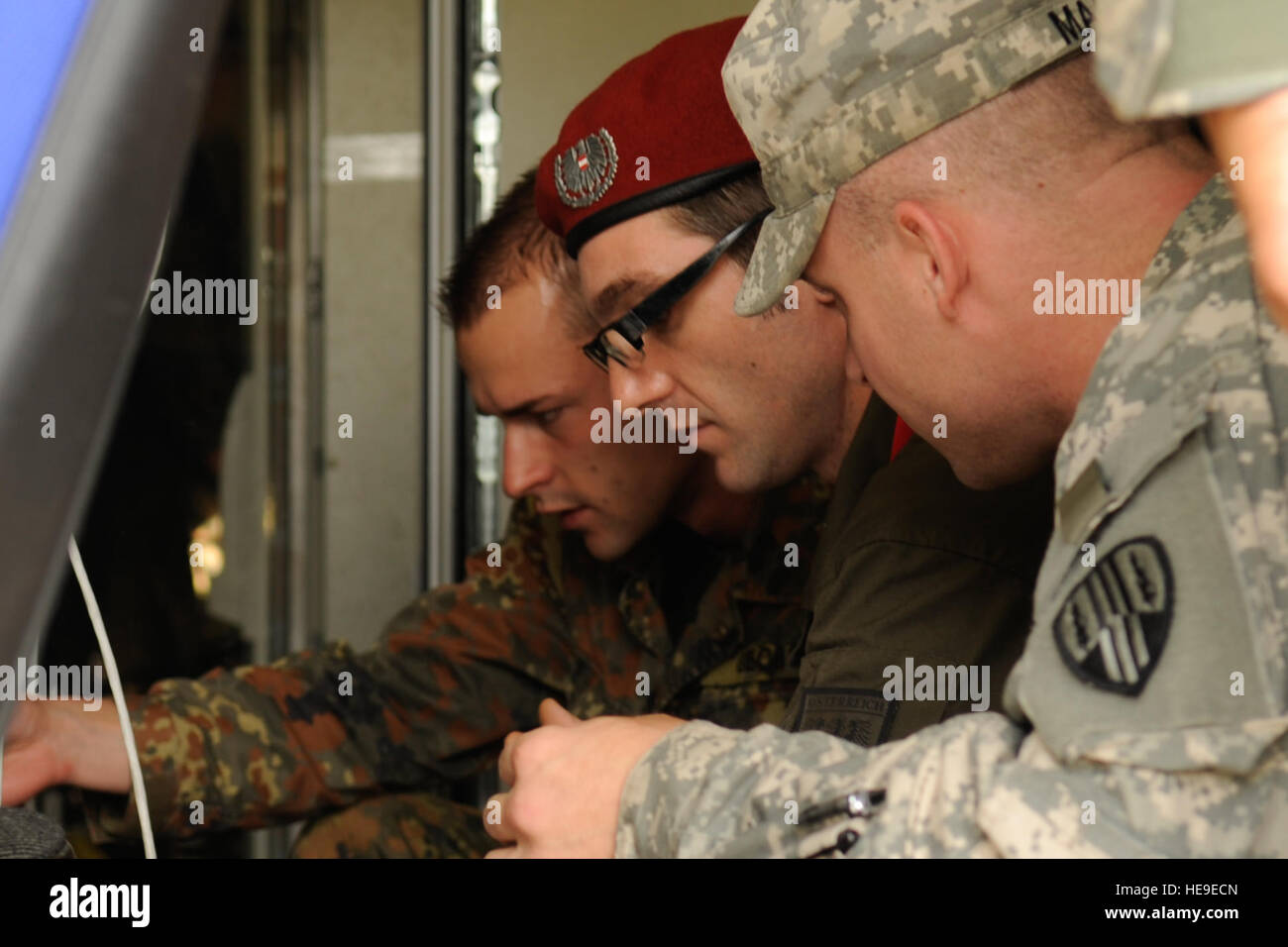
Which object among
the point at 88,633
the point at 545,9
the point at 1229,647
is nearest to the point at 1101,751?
the point at 1229,647

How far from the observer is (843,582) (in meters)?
1.24

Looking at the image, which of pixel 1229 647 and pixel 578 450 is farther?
pixel 578 450

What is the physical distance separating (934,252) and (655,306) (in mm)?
577

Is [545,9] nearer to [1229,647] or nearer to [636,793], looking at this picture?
[636,793]

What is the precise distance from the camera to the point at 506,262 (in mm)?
1830

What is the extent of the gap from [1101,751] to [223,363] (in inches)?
83.9

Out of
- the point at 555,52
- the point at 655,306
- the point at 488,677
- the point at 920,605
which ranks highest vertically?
the point at 555,52

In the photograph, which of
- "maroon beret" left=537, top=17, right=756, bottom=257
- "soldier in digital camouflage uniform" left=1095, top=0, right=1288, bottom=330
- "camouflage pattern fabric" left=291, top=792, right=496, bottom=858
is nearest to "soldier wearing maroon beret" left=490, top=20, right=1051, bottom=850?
"maroon beret" left=537, top=17, right=756, bottom=257

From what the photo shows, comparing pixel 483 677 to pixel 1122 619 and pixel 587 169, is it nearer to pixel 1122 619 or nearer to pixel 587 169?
pixel 587 169

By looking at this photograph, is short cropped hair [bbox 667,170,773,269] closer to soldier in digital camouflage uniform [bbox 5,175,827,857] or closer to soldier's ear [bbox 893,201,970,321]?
soldier in digital camouflage uniform [bbox 5,175,827,857]

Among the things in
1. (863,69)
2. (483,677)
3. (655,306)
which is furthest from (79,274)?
(483,677)

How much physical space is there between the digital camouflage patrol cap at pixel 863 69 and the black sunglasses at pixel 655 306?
42 cm

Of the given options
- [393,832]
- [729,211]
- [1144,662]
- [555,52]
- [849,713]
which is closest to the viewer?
[1144,662]

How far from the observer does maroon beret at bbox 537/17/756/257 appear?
57.2 inches
